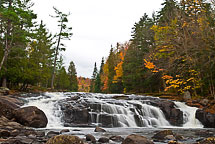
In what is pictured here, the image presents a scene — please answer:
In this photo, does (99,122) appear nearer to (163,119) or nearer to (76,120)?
(76,120)

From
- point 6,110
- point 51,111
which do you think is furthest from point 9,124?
point 51,111

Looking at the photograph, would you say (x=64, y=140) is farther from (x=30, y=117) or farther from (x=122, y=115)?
(x=122, y=115)

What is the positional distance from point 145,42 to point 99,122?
2135 centimetres

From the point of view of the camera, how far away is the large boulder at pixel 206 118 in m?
13.3

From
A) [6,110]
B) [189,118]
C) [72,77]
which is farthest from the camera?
[72,77]

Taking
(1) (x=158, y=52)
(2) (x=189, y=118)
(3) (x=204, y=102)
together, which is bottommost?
(2) (x=189, y=118)

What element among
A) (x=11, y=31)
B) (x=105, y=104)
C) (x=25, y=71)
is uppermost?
(x=11, y=31)

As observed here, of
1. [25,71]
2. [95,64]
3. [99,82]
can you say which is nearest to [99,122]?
[25,71]

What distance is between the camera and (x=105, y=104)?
13.9 meters

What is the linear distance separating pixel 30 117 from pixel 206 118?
12.2m

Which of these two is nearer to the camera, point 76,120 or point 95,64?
point 76,120

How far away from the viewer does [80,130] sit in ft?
32.7

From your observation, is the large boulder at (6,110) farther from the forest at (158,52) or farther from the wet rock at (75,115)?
the forest at (158,52)

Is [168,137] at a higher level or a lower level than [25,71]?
lower
